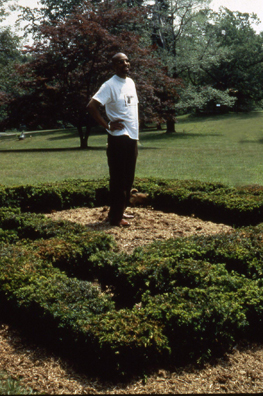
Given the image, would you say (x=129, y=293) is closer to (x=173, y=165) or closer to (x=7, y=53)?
(x=173, y=165)

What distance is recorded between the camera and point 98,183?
7.93m

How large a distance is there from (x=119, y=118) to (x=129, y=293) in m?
2.45

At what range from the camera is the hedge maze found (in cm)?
295

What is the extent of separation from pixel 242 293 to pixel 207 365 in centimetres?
70

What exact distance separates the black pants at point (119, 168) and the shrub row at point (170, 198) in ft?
4.14

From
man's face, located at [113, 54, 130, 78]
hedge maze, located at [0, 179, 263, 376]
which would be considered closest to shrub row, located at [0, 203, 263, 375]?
hedge maze, located at [0, 179, 263, 376]

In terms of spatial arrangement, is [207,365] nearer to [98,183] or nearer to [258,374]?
[258,374]

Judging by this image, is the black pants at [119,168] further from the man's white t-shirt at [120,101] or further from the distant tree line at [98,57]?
the distant tree line at [98,57]

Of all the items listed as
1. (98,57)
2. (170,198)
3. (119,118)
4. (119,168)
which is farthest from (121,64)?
(98,57)

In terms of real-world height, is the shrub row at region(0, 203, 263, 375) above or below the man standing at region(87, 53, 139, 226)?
below

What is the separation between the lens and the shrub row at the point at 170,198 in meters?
6.41

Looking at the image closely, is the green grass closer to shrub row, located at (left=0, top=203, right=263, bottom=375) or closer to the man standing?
the man standing

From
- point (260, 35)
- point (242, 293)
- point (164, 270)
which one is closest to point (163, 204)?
point (164, 270)

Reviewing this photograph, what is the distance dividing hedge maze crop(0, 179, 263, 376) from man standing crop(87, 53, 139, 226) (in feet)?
2.91
